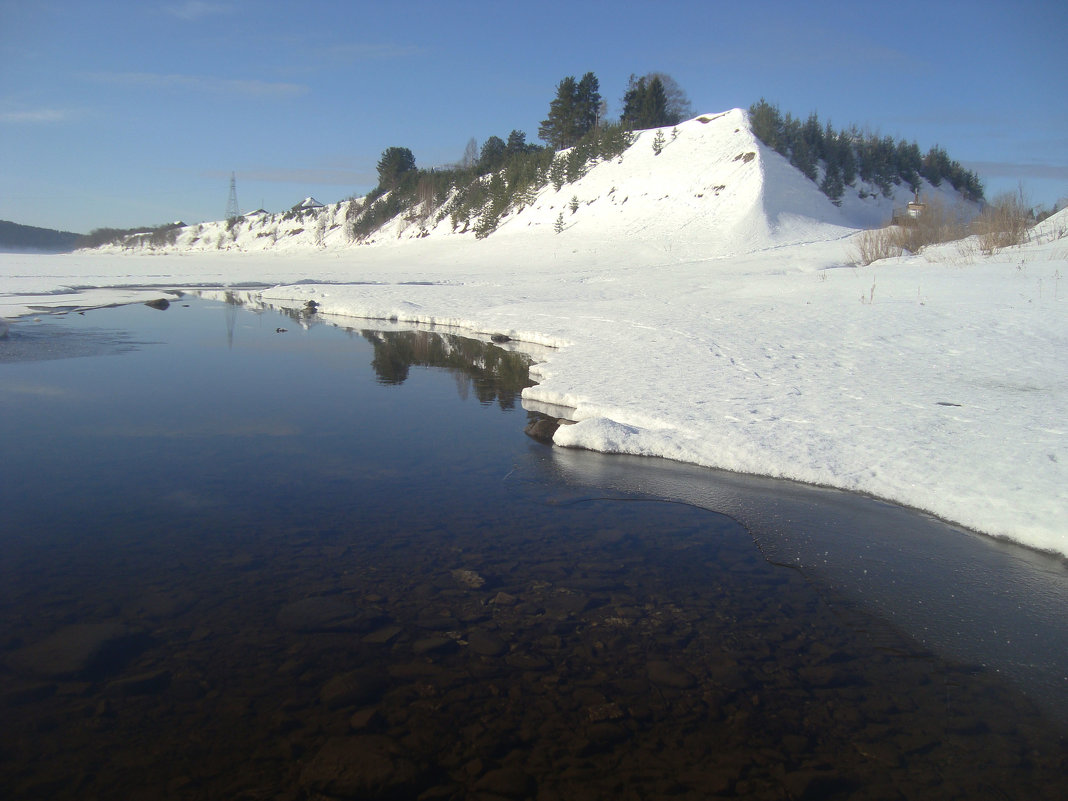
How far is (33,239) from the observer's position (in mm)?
142750

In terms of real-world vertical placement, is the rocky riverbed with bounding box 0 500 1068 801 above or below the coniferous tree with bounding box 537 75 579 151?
below

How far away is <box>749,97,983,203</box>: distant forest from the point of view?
43.1 meters

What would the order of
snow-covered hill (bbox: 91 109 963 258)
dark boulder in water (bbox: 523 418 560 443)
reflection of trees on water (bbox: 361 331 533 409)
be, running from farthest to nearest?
snow-covered hill (bbox: 91 109 963 258) < reflection of trees on water (bbox: 361 331 533 409) < dark boulder in water (bbox: 523 418 560 443)

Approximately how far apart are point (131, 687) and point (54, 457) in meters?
4.45

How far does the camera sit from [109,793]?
282 centimetres

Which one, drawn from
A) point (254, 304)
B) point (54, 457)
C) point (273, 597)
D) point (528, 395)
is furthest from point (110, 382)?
point (254, 304)

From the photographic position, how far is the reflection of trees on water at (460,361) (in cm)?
1084

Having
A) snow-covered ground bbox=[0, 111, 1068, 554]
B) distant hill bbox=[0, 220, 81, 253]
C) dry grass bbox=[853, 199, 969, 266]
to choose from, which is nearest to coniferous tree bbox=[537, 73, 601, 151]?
snow-covered ground bbox=[0, 111, 1068, 554]

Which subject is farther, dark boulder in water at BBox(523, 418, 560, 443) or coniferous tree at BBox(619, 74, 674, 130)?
coniferous tree at BBox(619, 74, 674, 130)

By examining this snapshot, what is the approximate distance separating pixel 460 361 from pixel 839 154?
131 feet

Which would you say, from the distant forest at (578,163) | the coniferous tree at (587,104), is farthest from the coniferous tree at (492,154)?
the coniferous tree at (587,104)

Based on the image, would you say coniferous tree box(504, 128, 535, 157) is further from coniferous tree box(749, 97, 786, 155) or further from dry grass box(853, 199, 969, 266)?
dry grass box(853, 199, 969, 266)

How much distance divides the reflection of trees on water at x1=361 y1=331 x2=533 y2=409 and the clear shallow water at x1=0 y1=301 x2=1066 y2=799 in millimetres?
3433

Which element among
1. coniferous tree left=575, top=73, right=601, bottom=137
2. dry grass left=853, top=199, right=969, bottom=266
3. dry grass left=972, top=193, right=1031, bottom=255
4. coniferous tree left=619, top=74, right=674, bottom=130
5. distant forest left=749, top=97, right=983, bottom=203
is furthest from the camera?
coniferous tree left=575, top=73, right=601, bottom=137
